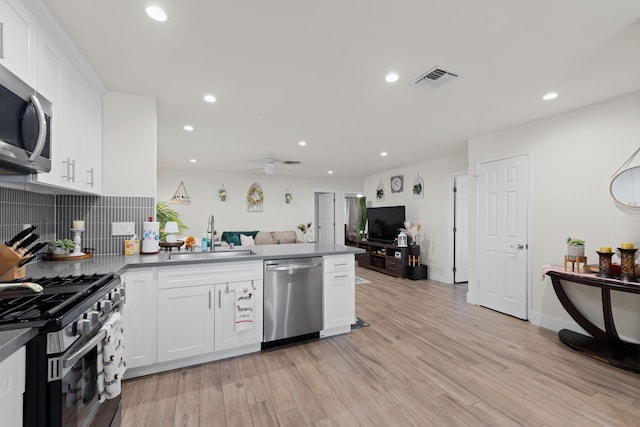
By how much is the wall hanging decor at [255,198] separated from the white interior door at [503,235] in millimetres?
5222

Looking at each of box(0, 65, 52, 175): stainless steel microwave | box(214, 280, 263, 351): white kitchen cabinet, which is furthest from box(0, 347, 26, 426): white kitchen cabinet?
box(214, 280, 263, 351): white kitchen cabinet

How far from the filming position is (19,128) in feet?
4.15

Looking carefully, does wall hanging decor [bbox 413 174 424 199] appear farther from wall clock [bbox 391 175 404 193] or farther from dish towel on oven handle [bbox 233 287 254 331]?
dish towel on oven handle [bbox 233 287 254 331]

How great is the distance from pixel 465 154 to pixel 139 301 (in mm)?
5126

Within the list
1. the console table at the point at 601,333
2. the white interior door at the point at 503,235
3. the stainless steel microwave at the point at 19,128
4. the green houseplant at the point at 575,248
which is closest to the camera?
the stainless steel microwave at the point at 19,128

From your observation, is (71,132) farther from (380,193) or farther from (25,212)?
(380,193)

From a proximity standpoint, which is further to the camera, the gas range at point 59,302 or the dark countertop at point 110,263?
the dark countertop at point 110,263

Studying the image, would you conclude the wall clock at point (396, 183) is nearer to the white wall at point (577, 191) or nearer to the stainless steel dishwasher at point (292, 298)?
the white wall at point (577, 191)

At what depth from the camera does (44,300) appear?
1.16 meters

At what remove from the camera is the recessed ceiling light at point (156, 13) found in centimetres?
151

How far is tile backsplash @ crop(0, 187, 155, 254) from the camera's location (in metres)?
2.18

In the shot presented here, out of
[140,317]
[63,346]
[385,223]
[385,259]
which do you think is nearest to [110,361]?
[63,346]

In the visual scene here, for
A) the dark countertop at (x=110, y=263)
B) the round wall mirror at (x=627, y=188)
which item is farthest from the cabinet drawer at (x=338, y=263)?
the round wall mirror at (x=627, y=188)

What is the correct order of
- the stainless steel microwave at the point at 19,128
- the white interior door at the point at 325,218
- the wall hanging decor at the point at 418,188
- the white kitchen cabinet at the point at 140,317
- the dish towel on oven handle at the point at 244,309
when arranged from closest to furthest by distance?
the stainless steel microwave at the point at 19,128 → the white kitchen cabinet at the point at 140,317 → the dish towel on oven handle at the point at 244,309 → the wall hanging decor at the point at 418,188 → the white interior door at the point at 325,218
